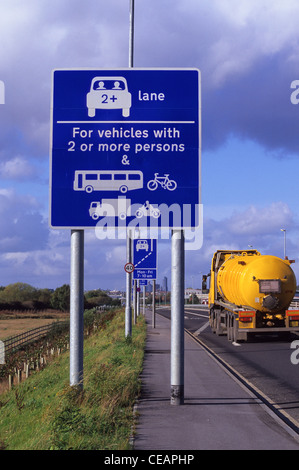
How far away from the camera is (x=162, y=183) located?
405 inches

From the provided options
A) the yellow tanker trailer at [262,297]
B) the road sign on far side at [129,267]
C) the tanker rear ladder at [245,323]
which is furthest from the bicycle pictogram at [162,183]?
the tanker rear ladder at [245,323]

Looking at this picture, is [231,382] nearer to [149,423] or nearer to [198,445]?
[149,423]

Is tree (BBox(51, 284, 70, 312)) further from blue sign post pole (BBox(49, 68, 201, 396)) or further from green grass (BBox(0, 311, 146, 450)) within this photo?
blue sign post pole (BBox(49, 68, 201, 396))

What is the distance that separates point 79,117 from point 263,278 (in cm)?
1413

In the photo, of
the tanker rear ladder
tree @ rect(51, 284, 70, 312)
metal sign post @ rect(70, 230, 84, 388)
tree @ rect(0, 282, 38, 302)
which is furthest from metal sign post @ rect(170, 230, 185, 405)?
tree @ rect(0, 282, 38, 302)

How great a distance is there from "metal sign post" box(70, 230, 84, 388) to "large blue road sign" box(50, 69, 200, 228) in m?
Answer: 0.55

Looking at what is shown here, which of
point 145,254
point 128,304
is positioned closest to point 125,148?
point 128,304

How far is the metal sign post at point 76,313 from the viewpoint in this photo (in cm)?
987

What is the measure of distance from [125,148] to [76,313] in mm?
2967

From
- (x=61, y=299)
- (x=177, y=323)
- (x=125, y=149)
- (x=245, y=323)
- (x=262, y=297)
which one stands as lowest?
(x=61, y=299)

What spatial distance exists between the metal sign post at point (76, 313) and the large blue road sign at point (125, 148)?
547 millimetres

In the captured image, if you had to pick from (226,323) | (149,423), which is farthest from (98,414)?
(226,323)

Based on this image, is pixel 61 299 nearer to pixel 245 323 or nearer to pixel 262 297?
pixel 245 323

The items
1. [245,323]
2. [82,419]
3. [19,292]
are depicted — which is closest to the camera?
[82,419]
